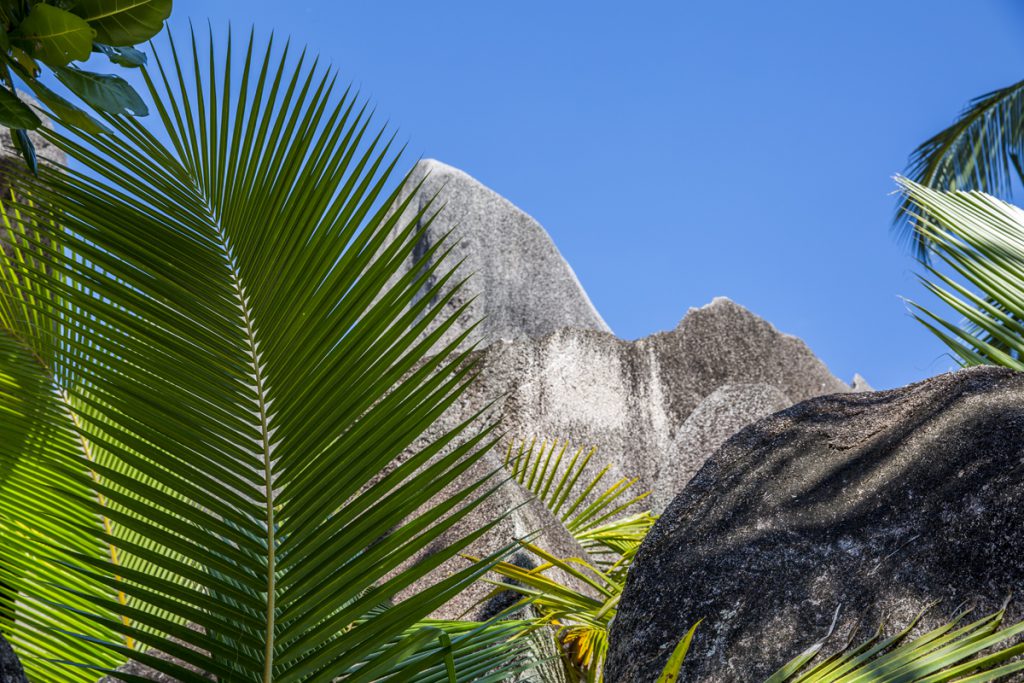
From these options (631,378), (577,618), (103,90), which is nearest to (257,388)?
(103,90)

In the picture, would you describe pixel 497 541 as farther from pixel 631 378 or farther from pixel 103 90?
pixel 631 378

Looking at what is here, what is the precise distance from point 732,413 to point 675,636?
13.1 feet

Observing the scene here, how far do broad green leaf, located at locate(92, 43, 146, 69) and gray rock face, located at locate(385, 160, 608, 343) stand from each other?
29.4ft

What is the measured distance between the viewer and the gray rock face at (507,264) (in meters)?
10.5

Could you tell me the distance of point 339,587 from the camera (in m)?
1.06

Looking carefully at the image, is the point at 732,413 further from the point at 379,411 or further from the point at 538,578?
the point at 379,411

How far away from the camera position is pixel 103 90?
41.0 inches

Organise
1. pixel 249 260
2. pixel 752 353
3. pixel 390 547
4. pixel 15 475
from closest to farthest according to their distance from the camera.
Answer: pixel 390 547 → pixel 249 260 → pixel 15 475 → pixel 752 353

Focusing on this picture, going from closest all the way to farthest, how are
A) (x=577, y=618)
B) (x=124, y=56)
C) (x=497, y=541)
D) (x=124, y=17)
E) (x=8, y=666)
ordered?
(x=8, y=666) → (x=124, y=17) → (x=124, y=56) → (x=577, y=618) → (x=497, y=541)

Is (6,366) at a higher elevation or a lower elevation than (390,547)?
higher

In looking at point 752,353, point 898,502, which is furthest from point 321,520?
point 752,353

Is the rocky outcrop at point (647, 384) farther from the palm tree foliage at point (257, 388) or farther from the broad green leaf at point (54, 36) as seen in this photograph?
the broad green leaf at point (54, 36)

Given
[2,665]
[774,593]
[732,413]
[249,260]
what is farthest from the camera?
[732,413]

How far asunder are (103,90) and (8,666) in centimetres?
59
